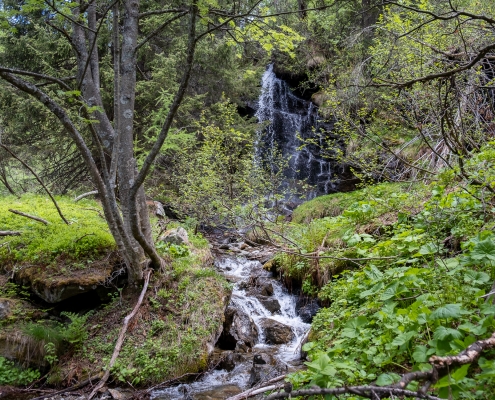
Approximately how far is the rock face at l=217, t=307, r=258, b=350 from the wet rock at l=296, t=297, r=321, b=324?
3.21 ft

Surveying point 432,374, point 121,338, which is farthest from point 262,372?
point 432,374

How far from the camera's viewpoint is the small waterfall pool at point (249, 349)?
3.90 metres

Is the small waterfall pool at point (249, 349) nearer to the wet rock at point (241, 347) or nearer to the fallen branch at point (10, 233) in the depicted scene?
the wet rock at point (241, 347)

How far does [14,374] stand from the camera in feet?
12.1

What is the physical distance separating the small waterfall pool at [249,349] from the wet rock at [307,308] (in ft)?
0.30

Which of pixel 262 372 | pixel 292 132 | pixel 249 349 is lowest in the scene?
pixel 249 349

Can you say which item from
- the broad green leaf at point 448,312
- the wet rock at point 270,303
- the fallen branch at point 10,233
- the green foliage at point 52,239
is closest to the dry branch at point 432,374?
the broad green leaf at point 448,312

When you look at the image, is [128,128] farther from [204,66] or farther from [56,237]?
[204,66]

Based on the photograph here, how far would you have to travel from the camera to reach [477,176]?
313 centimetres

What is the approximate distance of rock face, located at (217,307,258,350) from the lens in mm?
4973

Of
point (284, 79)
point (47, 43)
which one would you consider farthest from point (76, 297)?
point (284, 79)

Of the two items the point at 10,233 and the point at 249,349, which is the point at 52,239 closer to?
the point at 10,233

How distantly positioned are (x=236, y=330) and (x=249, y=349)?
0.40m

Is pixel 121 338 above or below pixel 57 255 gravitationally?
below
